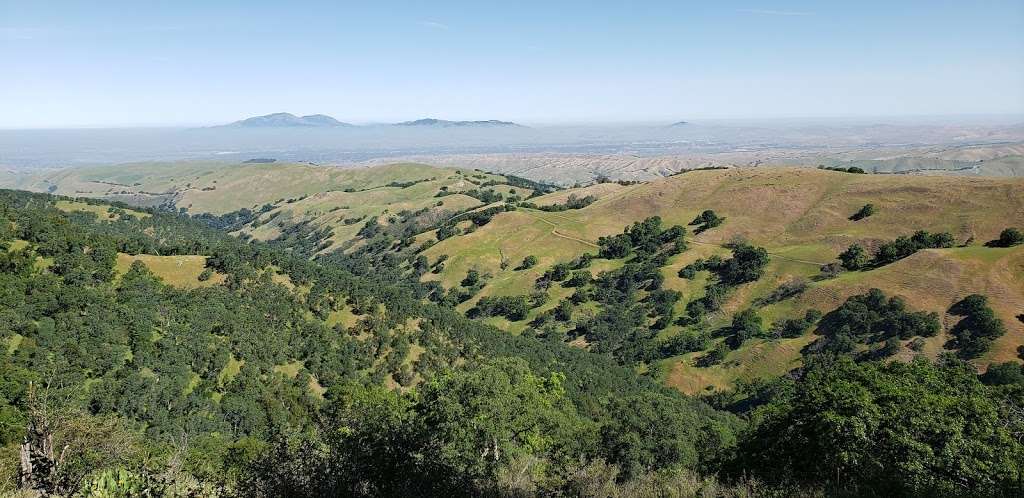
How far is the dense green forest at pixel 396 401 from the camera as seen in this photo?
2592 centimetres

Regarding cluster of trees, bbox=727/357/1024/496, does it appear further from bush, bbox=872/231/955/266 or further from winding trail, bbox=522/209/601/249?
winding trail, bbox=522/209/601/249

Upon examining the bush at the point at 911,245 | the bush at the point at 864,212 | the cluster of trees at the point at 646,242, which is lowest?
the cluster of trees at the point at 646,242

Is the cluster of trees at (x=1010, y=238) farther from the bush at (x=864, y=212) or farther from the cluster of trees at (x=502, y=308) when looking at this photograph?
the cluster of trees at (x=502, y=308)

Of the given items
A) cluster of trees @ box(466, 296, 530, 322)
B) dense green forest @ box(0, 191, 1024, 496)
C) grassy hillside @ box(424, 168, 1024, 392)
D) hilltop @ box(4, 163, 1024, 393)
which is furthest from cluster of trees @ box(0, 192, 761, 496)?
grassy hillside @ box(424, 168, 1024, 392)

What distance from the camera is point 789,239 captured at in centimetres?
13612

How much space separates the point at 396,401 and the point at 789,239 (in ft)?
392

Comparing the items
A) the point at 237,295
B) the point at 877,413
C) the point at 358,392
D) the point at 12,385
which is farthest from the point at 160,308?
the point at 877,413

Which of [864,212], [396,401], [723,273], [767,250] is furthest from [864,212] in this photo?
[396,401]

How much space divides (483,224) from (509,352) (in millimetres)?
97421

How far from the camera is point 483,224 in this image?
189m

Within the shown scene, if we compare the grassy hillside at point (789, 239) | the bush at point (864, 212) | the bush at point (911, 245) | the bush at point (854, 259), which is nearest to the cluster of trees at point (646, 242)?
the grassy hillside at point (789, 239)

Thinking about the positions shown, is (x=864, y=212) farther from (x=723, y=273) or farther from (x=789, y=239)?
(x=723, y=273)

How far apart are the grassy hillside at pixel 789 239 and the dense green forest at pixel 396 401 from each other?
17.1 feet

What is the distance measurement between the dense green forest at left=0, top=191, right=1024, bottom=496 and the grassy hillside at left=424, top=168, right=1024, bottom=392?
5214mm
